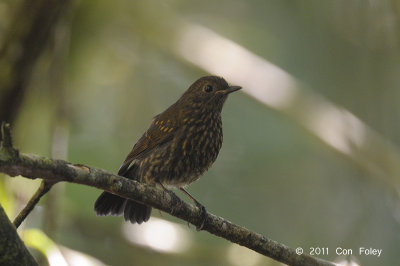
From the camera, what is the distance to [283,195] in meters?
5.47

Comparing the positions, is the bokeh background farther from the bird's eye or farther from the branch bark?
the branch bark

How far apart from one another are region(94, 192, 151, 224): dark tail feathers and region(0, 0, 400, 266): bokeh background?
287mm

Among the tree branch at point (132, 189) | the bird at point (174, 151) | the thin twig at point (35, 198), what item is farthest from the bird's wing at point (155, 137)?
the thin twig at point (35, 198)

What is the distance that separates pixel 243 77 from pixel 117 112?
1590 millimetres

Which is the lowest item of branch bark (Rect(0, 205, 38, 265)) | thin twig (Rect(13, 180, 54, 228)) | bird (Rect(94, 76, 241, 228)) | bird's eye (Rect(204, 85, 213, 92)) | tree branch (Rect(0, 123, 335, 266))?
branch bark (Rect(0, 205, 38, 265))

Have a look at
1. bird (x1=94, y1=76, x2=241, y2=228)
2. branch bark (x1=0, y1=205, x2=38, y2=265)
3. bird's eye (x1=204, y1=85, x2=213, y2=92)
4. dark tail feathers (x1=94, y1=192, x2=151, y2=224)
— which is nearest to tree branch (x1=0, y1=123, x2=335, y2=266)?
branch bark (x1=0, y1=205, x2=38, y2=265)

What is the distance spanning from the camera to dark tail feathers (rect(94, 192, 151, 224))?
12.9 ft

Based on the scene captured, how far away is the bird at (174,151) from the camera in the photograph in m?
3.97

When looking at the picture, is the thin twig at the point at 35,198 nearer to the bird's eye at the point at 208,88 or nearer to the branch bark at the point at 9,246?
the branch bark at the point at 9,246

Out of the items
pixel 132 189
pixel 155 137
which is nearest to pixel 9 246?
pixel 132 189

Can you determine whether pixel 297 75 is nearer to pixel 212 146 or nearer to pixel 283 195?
pixel 283 195

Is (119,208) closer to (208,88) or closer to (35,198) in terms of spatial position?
(208,88)

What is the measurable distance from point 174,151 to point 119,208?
1.71 feet

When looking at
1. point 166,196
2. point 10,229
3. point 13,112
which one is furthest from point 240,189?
point 10,229
